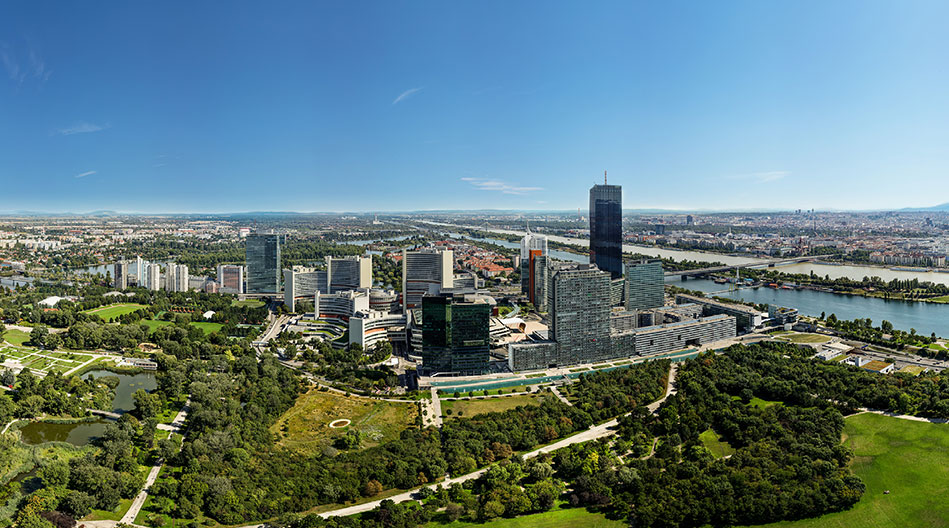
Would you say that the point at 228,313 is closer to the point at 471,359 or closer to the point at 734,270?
the point at 471,359

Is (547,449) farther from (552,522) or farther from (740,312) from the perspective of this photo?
(740,312)

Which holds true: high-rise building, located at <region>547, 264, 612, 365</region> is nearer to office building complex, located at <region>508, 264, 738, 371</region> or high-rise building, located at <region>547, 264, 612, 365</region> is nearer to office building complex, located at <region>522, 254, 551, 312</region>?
office building complex, located at <region>508, 264, 738, 371</region>

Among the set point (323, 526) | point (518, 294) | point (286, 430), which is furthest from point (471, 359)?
point (518, 294)

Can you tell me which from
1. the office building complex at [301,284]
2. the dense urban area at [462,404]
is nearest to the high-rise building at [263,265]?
the dense urban area at [462,404]

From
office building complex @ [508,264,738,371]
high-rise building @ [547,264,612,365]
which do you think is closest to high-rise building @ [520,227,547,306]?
office building complex @ [508,264,738,371]

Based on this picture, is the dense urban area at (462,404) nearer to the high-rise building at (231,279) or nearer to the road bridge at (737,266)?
the high-rise building at (231,279)

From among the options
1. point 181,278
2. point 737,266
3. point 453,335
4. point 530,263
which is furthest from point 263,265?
point 737,266
